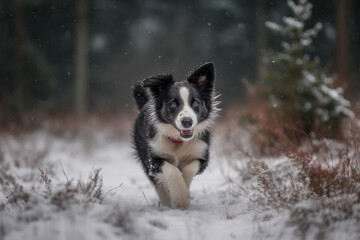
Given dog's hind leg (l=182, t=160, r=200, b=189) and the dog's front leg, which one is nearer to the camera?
the dog's front leg

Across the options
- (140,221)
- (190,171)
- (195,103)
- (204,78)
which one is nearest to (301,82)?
(204,78)

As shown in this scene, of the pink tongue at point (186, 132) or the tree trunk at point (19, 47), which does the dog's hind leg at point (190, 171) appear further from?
the tree trunk at point (19, 47)

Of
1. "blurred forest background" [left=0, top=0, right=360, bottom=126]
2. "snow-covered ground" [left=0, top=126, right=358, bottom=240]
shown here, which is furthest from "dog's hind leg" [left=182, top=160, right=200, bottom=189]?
"blurred forest background" [left=0, top=0, right=360, bottom=126]

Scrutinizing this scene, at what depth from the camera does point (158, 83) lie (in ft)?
14.1

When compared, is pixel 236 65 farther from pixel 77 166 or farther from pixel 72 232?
pixel 72 232

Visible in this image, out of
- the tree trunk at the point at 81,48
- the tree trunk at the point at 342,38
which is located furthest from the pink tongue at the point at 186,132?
the tree trunk at the point at 81,48

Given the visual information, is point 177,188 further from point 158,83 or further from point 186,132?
point 158,83

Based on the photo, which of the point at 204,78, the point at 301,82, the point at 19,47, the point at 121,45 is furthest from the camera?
the point at 121,45

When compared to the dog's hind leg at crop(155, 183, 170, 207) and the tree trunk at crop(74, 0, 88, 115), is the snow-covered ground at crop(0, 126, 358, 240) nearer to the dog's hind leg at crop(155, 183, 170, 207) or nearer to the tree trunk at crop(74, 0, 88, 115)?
the dog's hind leg at crop(155, 183, 170, 207)

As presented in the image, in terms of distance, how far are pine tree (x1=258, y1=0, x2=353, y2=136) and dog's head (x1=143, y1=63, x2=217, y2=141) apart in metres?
2.17

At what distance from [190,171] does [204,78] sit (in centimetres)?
117

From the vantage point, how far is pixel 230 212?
3.84 metres

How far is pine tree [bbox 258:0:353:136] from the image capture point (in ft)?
20.2

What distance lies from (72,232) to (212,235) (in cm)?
114
